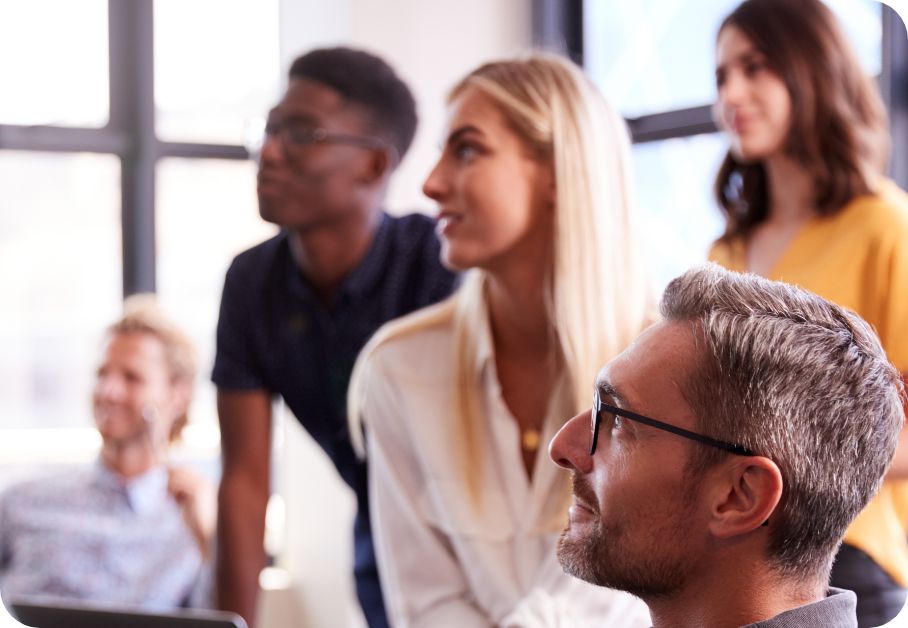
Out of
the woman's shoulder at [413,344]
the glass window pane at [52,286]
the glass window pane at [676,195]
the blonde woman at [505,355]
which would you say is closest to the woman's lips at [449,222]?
the blonde woman at [505,355]

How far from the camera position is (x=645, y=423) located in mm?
665

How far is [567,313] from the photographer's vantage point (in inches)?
39.6

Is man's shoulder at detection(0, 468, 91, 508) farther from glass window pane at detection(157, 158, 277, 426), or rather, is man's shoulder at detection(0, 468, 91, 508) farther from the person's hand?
glass window pane at detection(157, 158, 277, 426)

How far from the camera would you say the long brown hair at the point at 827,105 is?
0.91 meters

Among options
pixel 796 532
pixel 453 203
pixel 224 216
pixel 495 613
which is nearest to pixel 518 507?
pixel 495 613

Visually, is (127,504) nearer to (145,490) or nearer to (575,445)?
(145,490)

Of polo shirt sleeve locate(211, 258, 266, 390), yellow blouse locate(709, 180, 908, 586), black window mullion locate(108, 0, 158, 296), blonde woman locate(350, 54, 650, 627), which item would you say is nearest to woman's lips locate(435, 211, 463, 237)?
blonde woman locate(350, 54, 650, 627)

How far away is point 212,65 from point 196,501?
2.22 ft

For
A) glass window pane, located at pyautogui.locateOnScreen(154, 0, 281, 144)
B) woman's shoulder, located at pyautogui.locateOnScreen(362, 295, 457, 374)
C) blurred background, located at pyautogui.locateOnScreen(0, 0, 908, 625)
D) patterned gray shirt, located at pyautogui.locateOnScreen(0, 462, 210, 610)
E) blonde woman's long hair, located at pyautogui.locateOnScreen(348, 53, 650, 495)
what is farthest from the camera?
patterned gray shirt, located at pyautogui.locateOnScreen(0, 462, 210, 610)

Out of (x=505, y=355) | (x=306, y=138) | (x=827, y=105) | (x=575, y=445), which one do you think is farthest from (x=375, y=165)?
(x=575, y=445)

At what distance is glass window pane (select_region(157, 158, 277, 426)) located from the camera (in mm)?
1555

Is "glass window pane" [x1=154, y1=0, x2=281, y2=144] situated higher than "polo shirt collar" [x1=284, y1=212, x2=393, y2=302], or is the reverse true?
"glass window pane" [x1=154, y1=0, x2=281, y2=144]

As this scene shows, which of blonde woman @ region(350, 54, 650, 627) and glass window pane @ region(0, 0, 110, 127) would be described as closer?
blonde woman @ region(350, 54, 650, 627)

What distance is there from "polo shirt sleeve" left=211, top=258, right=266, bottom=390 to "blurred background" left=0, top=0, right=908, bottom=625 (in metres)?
0.10
